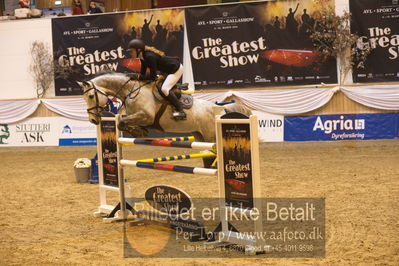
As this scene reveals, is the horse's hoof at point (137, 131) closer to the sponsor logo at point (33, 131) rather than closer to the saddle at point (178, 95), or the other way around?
the saddle at point (178, 95)

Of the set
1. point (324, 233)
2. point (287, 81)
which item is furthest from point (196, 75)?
point (324, 233)

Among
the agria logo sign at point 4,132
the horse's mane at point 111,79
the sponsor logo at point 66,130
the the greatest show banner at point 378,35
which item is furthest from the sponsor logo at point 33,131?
the horse's mane at point 111,79

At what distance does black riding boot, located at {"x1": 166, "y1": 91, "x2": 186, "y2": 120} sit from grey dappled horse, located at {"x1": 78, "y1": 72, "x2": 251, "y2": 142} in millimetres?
83

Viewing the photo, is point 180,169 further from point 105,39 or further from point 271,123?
point 105,39

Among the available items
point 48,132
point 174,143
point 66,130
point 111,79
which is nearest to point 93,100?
point 111,79

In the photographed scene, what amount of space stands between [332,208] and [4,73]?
47.8 feet

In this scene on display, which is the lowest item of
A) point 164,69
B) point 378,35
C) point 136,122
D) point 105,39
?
point 136,122

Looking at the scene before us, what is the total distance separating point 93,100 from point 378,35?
1033cm

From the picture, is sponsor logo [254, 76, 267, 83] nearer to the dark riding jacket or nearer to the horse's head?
the dark riding jacket

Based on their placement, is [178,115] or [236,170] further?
[178,115]

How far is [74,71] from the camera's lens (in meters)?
18.5

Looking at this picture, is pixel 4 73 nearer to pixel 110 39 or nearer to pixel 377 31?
pixel 110 39

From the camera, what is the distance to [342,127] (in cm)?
1490

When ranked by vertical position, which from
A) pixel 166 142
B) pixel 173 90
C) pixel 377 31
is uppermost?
pixel 377 31
